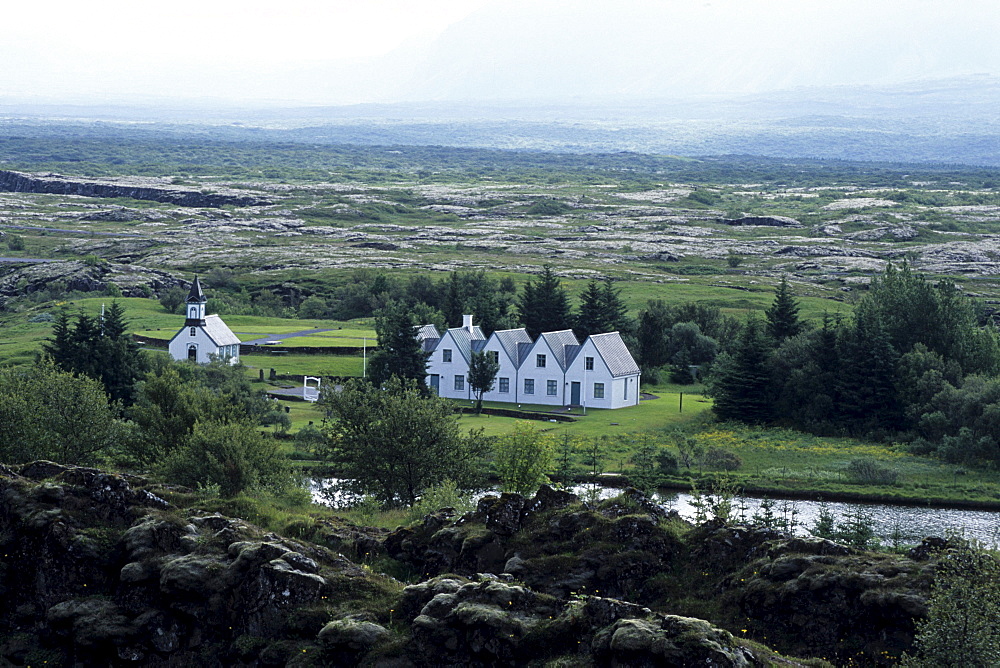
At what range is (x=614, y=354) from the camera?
3132 inches

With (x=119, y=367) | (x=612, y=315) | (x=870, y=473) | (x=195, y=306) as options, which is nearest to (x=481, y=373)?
(x=119, y=367)

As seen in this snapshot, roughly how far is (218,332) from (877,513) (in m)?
52.2

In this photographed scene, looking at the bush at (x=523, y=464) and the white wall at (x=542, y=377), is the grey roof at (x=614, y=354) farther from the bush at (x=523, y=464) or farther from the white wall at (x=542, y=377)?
the bush at (x=523, y=464)

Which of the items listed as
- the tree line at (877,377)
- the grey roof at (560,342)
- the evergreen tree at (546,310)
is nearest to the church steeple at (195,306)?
the evergreen tree at (546,310)

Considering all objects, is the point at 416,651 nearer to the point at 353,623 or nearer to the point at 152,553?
the point at 353,623

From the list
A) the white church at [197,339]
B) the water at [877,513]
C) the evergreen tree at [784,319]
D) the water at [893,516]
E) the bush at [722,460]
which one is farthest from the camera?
the evergreen tree at [784,319]

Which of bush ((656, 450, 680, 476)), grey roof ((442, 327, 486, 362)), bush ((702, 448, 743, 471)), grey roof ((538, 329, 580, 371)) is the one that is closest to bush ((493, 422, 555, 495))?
bush ((656, 450, 680, 476))

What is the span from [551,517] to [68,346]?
163 ft

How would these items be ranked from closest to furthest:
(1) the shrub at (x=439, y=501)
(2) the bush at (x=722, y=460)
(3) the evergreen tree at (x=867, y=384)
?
(1) the shrub at (x=439, y=501)
(2) the bush at (x=722, y=460)
(3) the evergreen tree at (x=867, y=384)

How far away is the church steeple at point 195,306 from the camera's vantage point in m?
88.1

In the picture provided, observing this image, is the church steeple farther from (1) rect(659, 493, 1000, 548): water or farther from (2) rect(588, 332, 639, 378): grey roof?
(1) rect(659, 493, 1000, 548): water

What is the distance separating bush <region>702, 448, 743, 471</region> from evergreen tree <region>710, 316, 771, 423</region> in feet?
38.2

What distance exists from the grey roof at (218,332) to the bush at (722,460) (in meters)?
40.1

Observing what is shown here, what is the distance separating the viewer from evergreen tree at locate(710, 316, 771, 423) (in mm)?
75312
